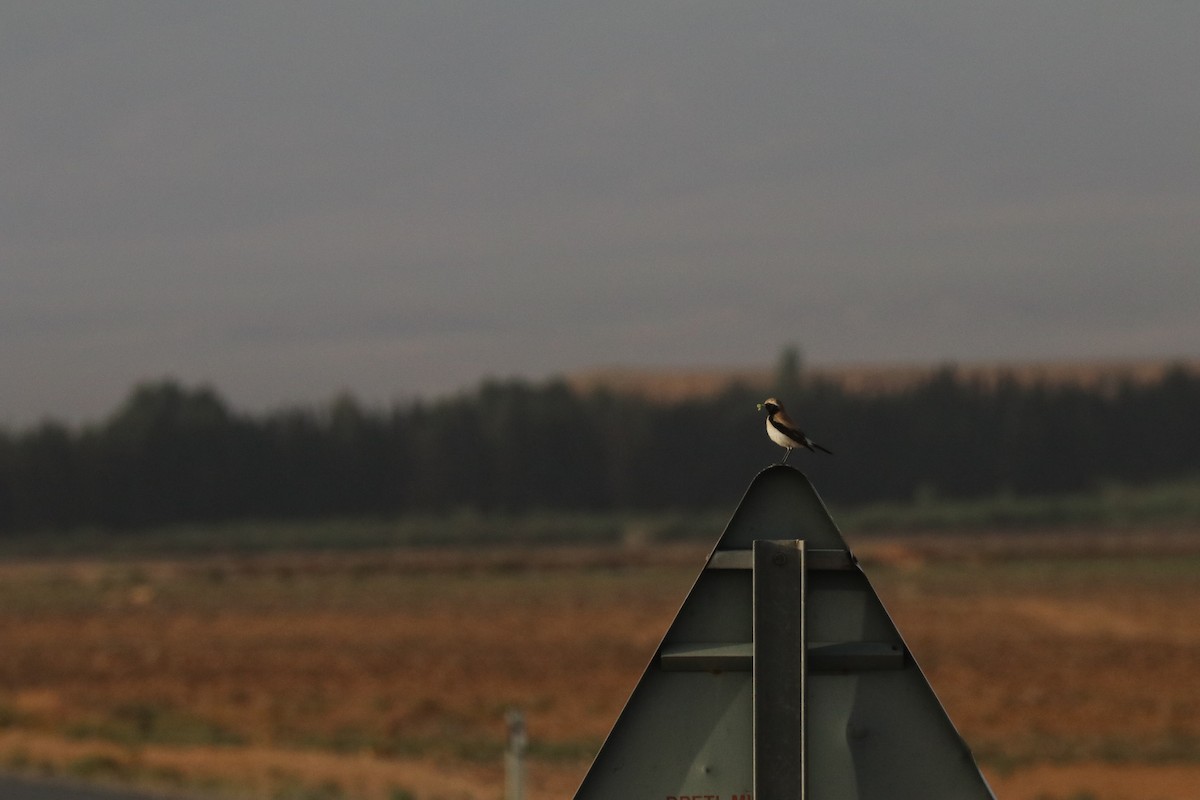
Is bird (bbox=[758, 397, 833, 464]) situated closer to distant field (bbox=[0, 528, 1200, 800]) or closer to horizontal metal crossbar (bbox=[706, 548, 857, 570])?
horizontal metal crossbar (bbox=[706, 548, 857, 570])

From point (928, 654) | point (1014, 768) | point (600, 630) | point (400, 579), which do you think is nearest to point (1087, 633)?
point (928, 654)

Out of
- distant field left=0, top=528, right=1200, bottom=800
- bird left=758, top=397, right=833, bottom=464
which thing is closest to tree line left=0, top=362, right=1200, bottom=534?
distant field left=0, top=528, right=1200, bottom=800

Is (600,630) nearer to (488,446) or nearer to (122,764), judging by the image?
(122,764)

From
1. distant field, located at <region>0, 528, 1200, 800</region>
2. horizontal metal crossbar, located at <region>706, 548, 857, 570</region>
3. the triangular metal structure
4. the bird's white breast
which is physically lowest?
distant field, located at <region>0, 528, 1200, 800</region>

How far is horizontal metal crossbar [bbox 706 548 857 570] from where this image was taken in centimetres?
351

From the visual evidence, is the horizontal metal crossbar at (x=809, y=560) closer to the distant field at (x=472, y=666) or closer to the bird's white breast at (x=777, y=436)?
the bird's white breast at (x=777, y=436)

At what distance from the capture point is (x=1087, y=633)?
1726 inches

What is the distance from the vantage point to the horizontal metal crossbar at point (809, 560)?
351 cm

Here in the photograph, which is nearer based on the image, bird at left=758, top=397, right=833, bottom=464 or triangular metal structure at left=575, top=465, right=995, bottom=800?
triangular metal structure at left=575, top=465, right=995, bottom=800

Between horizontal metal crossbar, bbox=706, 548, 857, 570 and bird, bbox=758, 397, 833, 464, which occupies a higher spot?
bird, bbox=758, 397, 833, 464

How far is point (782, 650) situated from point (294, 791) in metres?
15.5

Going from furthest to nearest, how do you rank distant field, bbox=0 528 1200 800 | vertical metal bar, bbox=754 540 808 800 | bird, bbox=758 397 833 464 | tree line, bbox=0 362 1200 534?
1. tree line, bbox=0 362 1200 534
2. distant field, bbox=0 528 1200 800
3. bird, bbox=758 397 833 464
4. vertical metal bar, bbox=754 540 808 800

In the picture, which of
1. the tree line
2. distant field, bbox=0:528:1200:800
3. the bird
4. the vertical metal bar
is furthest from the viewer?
the tree line

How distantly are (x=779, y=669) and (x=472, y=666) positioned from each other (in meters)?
33.8
